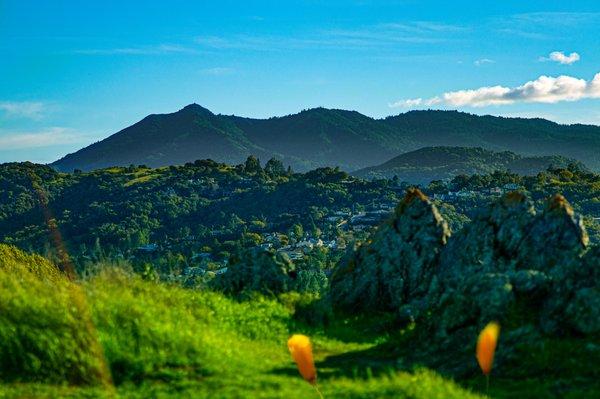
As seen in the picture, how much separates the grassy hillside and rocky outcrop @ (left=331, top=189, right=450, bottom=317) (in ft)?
27.9

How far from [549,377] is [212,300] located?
10.8m

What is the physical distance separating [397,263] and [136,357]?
15106 mm

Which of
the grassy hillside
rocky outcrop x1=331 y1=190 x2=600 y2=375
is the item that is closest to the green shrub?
the grassy hillside

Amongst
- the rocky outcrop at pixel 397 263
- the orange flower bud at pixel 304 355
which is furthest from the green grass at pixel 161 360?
the rocky outcrop at pixel 397 263

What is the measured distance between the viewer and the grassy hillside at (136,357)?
1220 cm

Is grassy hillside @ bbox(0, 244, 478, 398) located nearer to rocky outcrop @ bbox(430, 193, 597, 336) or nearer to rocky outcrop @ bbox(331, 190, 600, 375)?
rocky outcrop @ bbox(331, 190, 600, 375)

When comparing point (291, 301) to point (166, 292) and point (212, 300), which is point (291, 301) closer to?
point (212, 300)

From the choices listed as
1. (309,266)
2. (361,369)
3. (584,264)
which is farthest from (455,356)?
(309,266)

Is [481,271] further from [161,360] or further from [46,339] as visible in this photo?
[46,339]

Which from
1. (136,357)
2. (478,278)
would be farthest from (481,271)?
(136,357)

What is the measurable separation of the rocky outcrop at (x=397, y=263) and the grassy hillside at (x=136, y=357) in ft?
27.9

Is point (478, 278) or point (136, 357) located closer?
point (136, 357)

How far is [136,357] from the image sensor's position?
541 inches

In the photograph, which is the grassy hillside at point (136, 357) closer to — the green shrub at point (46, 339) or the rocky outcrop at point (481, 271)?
the green shrub at point (46, 339)
